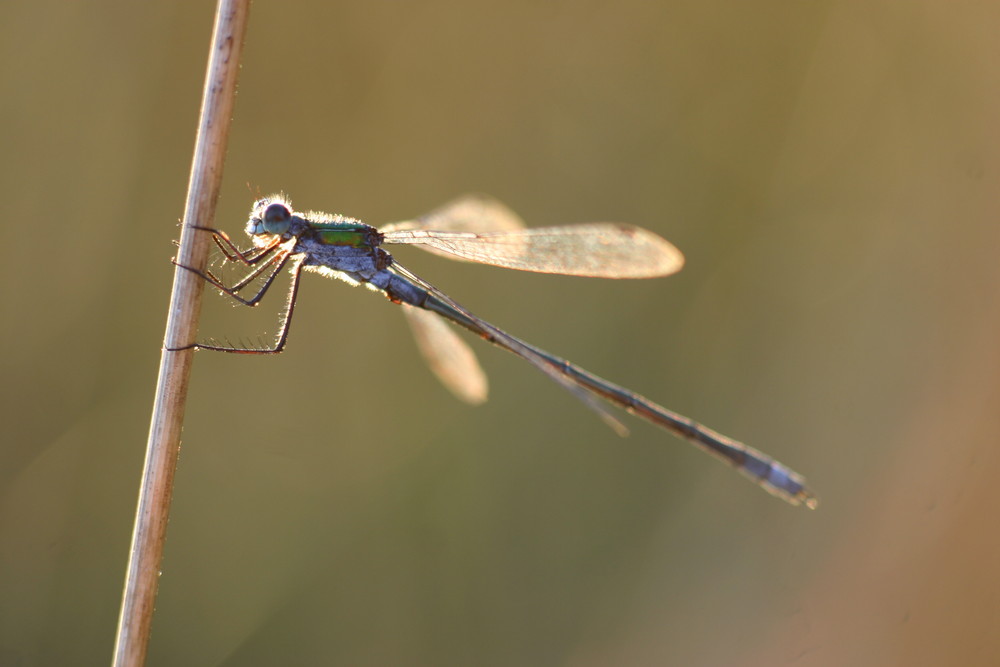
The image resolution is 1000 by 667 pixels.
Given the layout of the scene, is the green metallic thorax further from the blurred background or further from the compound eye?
the blurred background

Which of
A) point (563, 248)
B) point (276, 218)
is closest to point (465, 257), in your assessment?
point (563, 248)

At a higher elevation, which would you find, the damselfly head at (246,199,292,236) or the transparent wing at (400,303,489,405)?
the damselfly head at (246,199,292,236)

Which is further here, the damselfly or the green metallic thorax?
the green metallic thorax

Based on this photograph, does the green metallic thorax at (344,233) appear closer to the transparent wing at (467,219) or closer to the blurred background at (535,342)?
the transparent wing at (467,219)

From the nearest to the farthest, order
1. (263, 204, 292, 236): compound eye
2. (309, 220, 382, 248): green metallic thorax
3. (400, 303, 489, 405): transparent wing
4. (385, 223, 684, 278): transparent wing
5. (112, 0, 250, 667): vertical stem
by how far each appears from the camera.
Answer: (112, 0, 250, 667): vertical stem
(263, 204, 292, 236): compound eye
(309, 220, 382, 248): green metallic thorax
(385, 223, 684, 278): transparent wing
(400, 303, 489, 405): transparent wing

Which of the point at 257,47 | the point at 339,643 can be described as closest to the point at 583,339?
the point at 339,643

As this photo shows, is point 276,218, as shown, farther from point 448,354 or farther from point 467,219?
point 448,354

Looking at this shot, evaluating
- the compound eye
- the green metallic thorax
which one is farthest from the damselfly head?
the green metallic thorax

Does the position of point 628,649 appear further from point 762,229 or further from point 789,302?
point 762,229
